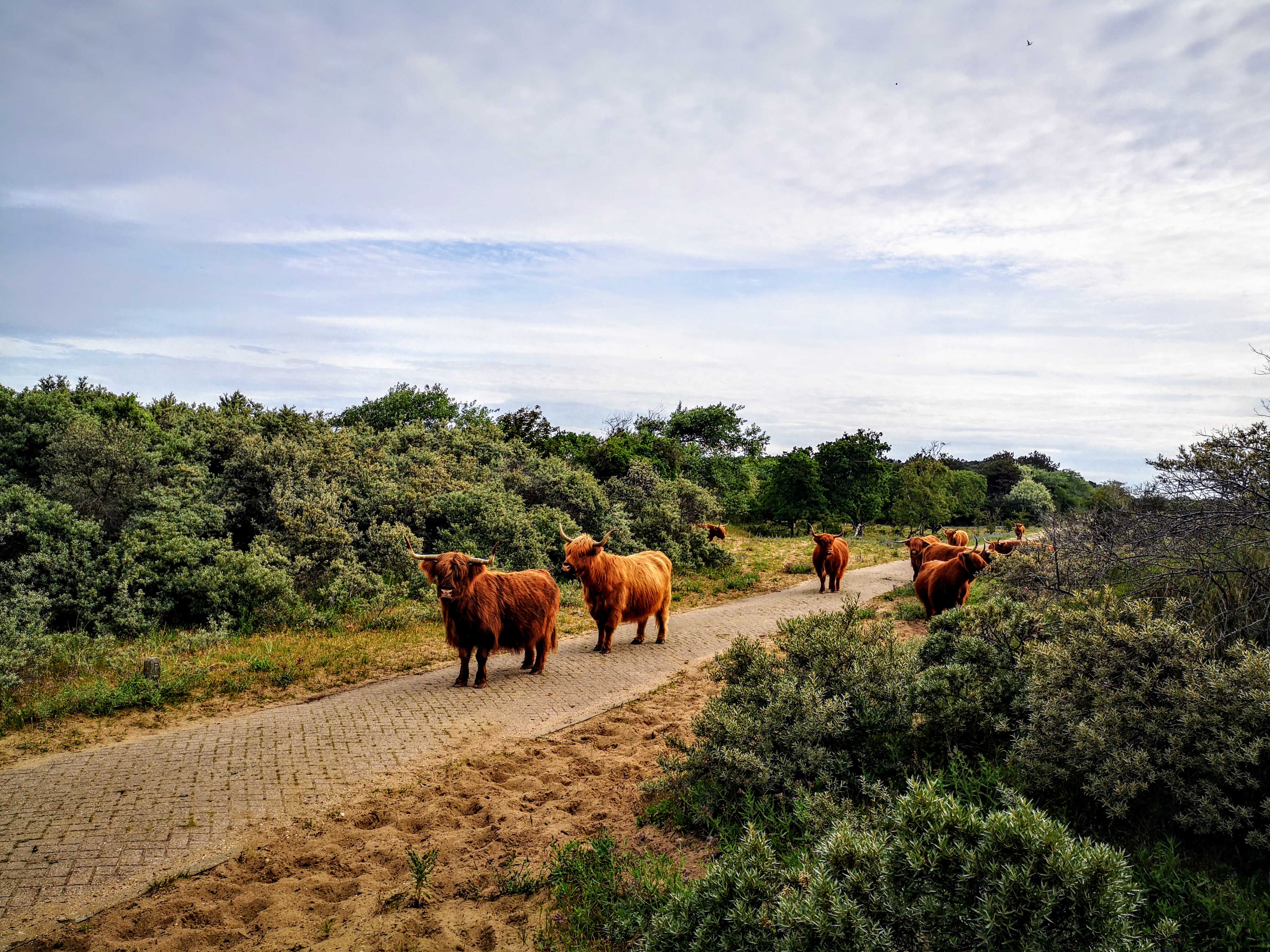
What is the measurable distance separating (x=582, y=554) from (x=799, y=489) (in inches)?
999

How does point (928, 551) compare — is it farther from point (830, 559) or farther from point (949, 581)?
point (949, 581)

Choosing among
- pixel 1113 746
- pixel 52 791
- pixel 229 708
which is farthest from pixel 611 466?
pixel 1113 746

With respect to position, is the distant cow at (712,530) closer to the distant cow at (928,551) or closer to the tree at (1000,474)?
the distant cow at (928,551)

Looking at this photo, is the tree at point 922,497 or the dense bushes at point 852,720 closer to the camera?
the dense bushes at point 852,720

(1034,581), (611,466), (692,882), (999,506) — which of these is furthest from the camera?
(999,506)

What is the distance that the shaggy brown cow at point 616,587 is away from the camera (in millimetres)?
11453

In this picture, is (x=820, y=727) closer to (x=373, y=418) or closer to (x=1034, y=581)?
(x=1034, y=581)

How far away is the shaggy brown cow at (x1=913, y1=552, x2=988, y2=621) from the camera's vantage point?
1231 cm

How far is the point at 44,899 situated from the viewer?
4914mm

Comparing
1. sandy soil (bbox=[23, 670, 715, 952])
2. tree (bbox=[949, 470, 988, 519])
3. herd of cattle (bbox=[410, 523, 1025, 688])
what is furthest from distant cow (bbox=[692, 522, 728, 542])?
tree (bbox=[949, 470, 988, 519])

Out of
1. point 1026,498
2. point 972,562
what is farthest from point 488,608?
point 1026,498

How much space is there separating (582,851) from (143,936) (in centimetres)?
299

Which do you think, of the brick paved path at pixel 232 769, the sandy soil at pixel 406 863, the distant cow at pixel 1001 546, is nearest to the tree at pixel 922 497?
the distant cow at pixel 1001 546

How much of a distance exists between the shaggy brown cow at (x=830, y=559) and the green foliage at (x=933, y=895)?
49.2 feet
